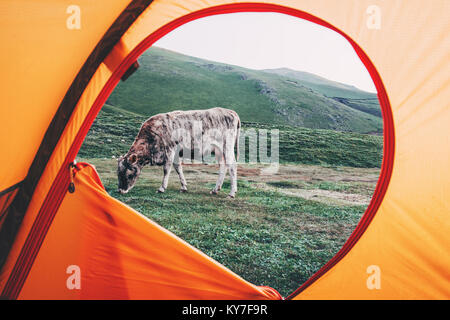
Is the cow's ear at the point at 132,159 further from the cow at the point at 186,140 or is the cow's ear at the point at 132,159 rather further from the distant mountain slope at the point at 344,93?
the distant mountain slope at the point at 344,93

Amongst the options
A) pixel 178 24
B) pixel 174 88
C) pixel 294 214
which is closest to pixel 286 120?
pixel 174 88

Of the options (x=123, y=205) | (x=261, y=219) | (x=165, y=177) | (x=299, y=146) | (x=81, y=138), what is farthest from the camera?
(x=299, y=146)

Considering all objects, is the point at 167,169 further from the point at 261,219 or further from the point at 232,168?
the point at 261,219

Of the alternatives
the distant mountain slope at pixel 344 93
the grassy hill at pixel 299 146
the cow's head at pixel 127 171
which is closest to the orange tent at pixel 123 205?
the cow's head at pixel 127 171

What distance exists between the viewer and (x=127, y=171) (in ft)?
24.9

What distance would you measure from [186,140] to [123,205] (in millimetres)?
6693

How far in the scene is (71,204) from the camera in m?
2.32

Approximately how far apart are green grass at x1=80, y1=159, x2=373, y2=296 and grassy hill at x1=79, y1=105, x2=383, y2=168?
10589 mm

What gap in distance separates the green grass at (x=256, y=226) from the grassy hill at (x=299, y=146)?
10.6 metres

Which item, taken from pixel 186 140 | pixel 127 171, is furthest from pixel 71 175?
pixel 186 140

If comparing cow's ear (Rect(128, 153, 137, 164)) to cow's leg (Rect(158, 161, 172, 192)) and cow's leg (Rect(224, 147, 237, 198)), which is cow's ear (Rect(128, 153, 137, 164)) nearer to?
cow's leg (Rect(158, 161, 172, 192))

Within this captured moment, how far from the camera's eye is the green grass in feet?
13.1
